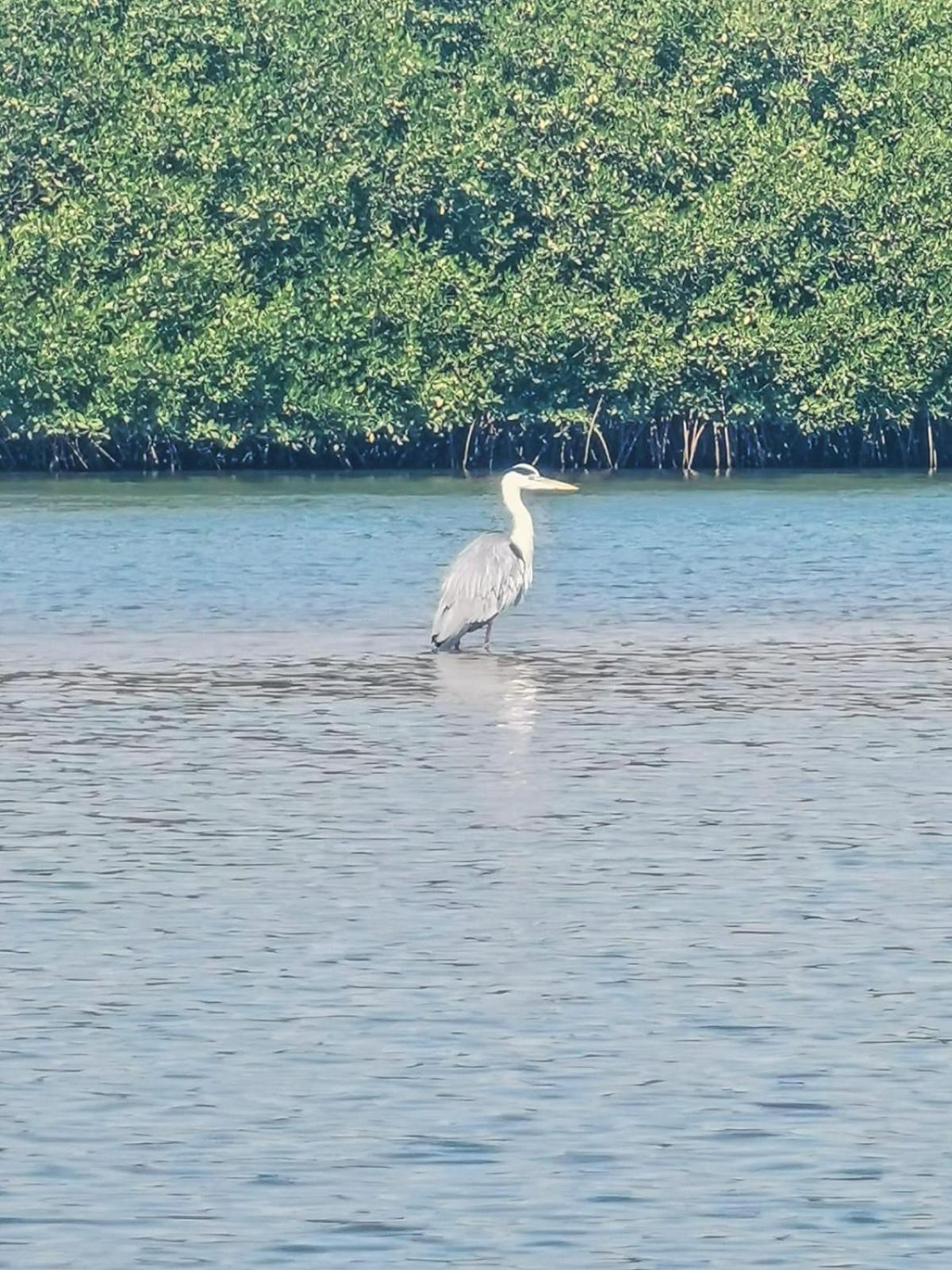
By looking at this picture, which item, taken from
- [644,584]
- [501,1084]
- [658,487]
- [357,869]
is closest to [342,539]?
[644,584]

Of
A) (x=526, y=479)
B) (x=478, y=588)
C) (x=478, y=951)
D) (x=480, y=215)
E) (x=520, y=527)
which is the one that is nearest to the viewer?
(x=478, y=951)

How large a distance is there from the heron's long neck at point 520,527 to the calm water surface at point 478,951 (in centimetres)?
77

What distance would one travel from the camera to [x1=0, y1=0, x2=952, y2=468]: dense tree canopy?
5803 centimetres

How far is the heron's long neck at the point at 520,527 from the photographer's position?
76.4 ft

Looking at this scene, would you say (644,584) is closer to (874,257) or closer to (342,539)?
(342,539)

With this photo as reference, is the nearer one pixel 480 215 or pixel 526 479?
pixel 526 479

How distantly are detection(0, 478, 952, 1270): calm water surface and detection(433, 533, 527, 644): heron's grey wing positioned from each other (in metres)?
0.27

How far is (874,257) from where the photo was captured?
5934 cm

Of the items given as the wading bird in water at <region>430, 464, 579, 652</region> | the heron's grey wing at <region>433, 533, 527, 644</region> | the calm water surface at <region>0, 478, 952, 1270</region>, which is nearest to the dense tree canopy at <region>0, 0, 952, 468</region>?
the calm water surface at <region>0, 478, 952, 1270</region>

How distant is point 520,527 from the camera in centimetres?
2395

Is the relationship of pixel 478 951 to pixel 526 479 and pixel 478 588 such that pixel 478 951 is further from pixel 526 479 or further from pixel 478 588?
pixel 526 479

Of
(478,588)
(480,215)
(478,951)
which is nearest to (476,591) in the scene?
(478,588)

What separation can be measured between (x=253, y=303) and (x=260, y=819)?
4432 centimetres

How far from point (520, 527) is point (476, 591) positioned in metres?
1.71
